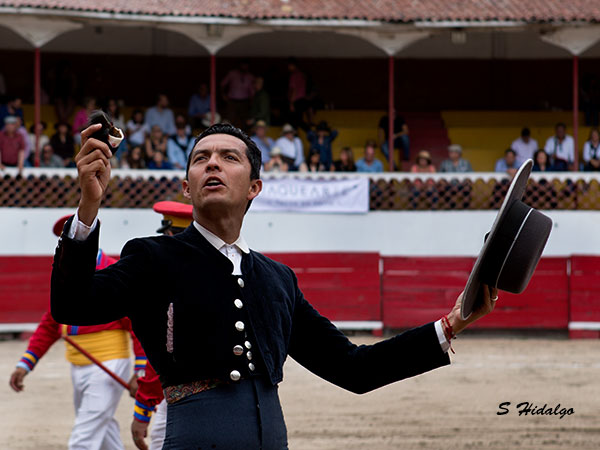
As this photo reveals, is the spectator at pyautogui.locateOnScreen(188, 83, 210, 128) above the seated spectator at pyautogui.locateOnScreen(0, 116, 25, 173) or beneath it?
above

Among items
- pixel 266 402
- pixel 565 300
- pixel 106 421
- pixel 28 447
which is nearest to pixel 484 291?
pixel 266 402

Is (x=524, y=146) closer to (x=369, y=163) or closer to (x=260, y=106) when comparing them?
(x=369, y=163)

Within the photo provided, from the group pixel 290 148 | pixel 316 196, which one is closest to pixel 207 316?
pixel 316 196

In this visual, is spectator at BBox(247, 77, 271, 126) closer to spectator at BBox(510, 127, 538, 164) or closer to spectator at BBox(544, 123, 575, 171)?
spectator at BBox(510, 127, 538, 164)

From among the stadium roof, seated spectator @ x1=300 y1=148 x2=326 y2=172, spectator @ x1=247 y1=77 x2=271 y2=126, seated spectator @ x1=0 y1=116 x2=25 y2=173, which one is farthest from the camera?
spectator @ x1=247 y1=77 x2=271 y2=126

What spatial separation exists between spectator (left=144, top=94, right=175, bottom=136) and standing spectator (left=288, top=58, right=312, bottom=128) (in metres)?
2.01

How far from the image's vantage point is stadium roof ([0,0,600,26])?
1445cm

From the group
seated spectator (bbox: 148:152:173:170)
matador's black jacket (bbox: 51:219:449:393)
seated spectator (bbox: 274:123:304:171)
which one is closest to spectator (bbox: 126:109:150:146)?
seated spectator (bbox: 148:152:173:170)

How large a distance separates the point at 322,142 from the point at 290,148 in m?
0.50

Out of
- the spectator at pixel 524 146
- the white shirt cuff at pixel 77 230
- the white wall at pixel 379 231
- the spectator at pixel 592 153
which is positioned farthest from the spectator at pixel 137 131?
the white shirt cuff at pixel 77 230

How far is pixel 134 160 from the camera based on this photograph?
14.1 m

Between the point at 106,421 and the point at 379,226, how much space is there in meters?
8.76

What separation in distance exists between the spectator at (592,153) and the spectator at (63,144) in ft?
24.2

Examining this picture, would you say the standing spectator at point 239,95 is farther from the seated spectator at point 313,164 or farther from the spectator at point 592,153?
the spectator at point 592,153
